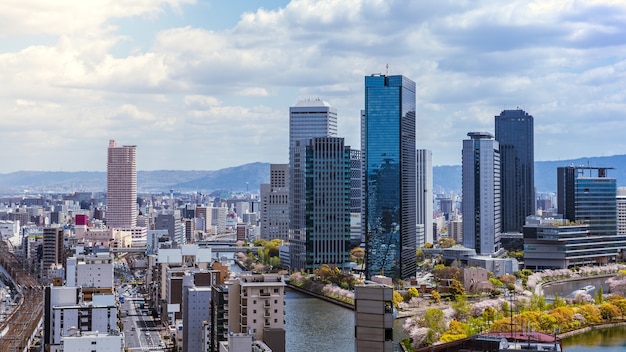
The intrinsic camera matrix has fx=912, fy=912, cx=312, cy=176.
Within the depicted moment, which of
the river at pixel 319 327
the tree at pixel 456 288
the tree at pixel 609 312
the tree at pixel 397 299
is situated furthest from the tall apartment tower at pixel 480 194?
the tree at pixel 609 312

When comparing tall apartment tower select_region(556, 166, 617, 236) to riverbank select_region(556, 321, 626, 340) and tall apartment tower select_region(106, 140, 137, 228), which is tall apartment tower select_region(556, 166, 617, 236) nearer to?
riverbank select_region(556, 321, 626, 340)

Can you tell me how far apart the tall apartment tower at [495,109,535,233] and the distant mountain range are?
28.7m

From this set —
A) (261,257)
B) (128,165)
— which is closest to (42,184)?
(128,165)

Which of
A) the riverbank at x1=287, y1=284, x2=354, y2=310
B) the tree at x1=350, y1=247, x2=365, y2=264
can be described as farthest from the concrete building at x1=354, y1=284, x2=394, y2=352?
the tree at x1=350, y1=247, x2=365, y2=264

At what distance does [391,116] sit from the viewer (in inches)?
1000

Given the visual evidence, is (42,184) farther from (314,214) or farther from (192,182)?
(314,214)

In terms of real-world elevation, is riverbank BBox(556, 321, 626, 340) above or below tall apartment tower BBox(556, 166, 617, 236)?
below

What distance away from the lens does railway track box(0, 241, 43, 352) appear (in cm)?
1570

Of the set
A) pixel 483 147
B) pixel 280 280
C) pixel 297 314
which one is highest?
pixel 483 147

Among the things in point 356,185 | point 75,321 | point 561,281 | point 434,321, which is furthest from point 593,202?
point 75,321

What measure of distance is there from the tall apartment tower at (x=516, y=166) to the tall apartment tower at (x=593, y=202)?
30.3 ft

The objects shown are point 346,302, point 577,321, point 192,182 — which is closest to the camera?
point 577,321

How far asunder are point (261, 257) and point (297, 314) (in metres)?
12.5

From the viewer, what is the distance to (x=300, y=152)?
3253 cm
